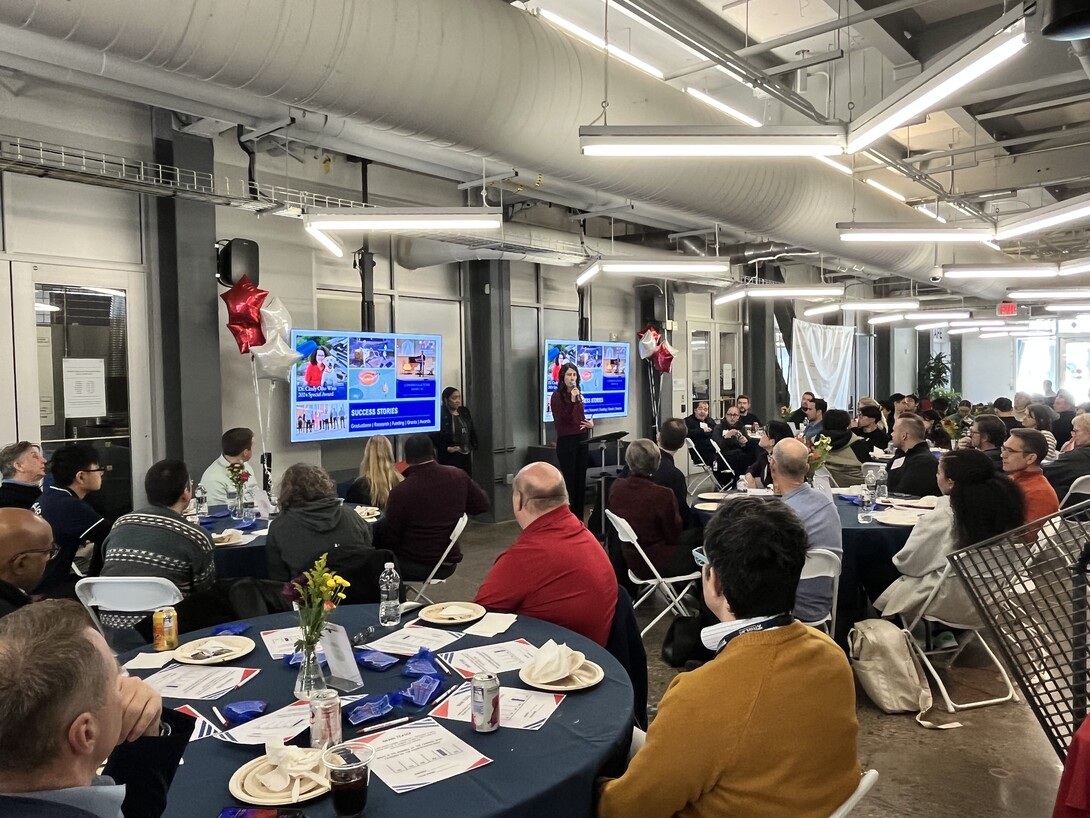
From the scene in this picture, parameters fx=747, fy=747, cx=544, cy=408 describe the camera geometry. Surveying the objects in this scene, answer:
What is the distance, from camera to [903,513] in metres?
4.54

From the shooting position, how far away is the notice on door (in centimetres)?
517

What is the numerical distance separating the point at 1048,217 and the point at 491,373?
5.10 meters

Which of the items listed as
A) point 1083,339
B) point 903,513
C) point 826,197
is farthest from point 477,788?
point 1083,339

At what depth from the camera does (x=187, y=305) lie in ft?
17.9

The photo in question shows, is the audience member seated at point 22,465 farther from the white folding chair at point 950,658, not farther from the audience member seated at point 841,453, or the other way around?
the audience member seated at point 841,453

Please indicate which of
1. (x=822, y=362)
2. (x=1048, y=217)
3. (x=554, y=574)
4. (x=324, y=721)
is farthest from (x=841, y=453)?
(x=822, y=362)

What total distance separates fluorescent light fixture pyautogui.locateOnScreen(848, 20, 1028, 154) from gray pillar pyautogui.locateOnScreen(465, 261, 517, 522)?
16.9ft

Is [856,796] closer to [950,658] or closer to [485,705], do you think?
[485,705]

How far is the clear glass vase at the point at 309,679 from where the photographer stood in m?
1.94

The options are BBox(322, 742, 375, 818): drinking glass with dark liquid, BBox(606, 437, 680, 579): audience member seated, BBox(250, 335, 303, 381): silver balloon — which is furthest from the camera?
BBox(250, 335, 303, 381): silver balloon

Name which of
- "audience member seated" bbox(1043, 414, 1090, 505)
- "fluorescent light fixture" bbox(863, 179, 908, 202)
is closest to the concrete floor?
"audience member seated" bbox(1043, 414, 1090, 505)

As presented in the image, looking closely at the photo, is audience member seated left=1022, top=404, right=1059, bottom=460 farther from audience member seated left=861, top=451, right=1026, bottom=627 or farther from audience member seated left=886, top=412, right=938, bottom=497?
audience member seated left=861, top=451, right=1026, bottom=627

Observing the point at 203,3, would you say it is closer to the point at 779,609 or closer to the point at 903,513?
the point at 779,609

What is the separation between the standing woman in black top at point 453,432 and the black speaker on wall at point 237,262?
2.49m
